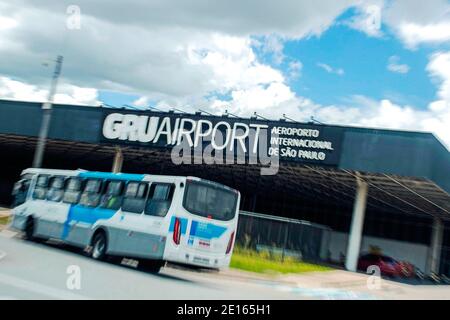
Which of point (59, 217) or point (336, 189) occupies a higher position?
point (336, 189)

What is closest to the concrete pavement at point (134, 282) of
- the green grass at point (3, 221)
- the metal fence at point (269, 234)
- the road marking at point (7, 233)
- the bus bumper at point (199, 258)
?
the bus bumper at point (199, 258)

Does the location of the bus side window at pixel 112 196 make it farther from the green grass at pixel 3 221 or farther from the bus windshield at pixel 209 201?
the green grass at pixel 3 221

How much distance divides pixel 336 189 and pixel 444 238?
15.2 m

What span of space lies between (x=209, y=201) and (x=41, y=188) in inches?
341

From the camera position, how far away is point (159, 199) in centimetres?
1474

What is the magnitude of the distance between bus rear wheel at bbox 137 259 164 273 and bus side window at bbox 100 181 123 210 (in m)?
1.83

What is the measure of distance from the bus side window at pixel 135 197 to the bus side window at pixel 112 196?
1.04 ft

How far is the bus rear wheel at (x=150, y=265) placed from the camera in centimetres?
1524

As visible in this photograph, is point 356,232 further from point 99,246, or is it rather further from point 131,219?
point 131,219

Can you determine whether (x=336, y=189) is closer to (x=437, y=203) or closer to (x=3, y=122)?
(x=437, y=203)
